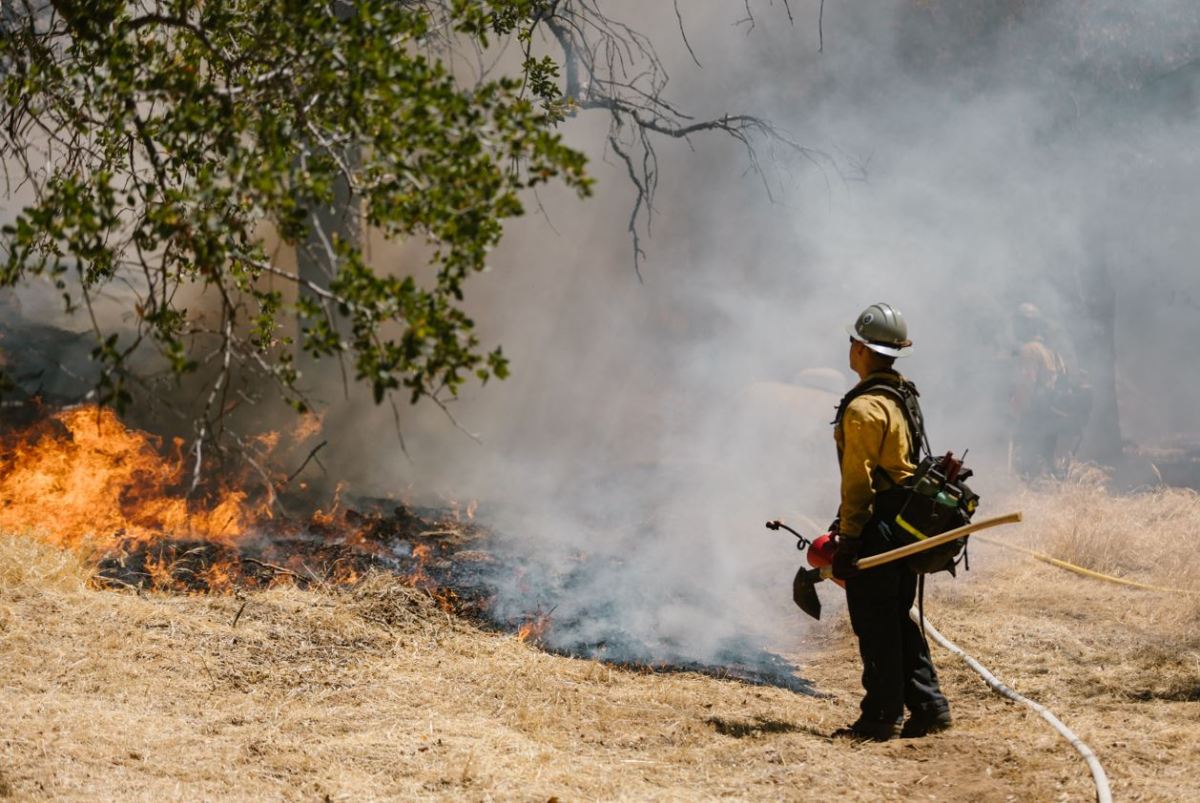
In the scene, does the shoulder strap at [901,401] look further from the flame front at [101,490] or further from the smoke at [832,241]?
the smoke at [832,241]

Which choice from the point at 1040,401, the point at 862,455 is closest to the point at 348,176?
the point at 862,455

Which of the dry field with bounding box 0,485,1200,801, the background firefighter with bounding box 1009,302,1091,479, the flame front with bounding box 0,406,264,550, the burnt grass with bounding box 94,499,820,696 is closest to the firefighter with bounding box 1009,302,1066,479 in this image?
the background firefighter with bounding box 1009,302,1091,479

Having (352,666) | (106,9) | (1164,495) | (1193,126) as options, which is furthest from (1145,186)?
(106,9)

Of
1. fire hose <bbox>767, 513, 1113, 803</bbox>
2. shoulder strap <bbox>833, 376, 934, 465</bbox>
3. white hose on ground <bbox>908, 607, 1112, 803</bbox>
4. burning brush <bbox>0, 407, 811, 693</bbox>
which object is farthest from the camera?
burning brush <bbox>0, 407, 811, 693</bbox>

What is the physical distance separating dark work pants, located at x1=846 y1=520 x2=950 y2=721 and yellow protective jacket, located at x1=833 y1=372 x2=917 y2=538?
5.4 inches

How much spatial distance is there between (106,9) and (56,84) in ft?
1.03

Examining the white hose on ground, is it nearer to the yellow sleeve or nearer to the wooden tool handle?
the wooden tool handle

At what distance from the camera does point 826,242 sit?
1451 centimetres

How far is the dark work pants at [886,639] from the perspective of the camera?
4684 millimetres

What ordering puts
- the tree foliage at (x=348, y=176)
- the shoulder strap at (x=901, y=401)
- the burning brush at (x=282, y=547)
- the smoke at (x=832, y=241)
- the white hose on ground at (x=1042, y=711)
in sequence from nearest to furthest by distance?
1. the tree foliage at (x=348, y=176)
2. the white hose on ground at (x=1042, y=711)
3. the shoulder strap at (x=901, y=401)
4. the burning brush at (x=282, y=547)
5. the smoke at (x=832, y=241)

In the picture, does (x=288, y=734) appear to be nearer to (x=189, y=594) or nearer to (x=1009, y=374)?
(x=189, y=594)

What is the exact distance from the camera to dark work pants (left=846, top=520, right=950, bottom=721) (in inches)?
184

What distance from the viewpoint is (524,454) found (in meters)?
12.3

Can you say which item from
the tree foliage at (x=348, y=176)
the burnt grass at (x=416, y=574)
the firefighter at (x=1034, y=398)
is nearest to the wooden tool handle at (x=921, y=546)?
the burnt grass at (x=416, y=574)
